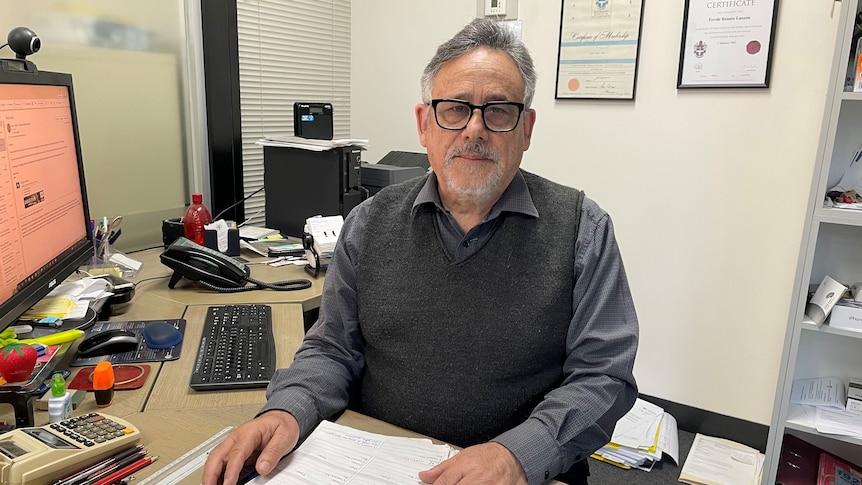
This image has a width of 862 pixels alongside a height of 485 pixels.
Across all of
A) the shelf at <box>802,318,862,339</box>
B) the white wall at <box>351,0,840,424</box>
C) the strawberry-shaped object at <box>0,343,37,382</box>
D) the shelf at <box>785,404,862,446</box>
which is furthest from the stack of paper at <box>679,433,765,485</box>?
the strawberry-shaped object at <box>0,343,37,382</box>

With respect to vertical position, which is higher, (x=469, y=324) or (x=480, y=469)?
(x=469, y=324)

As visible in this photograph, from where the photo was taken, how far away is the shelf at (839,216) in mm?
1812

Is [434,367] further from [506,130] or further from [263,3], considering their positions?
[263,3]

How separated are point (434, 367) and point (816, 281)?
1646mm

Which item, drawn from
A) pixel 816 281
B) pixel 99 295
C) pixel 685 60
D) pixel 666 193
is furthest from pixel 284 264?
pixel 816 281

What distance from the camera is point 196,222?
2.01 m

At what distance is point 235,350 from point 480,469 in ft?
2.17

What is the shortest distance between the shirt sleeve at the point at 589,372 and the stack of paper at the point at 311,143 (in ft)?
4.04

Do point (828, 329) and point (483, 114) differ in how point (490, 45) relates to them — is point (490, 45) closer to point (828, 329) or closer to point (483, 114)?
point (483, 114)

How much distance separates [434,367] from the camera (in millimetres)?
1179

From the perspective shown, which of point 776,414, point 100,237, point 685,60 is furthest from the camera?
point 685,60

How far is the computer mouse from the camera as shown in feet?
4.04

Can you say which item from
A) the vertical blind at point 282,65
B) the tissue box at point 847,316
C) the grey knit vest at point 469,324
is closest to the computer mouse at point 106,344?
the grey knit vest at point 469,324

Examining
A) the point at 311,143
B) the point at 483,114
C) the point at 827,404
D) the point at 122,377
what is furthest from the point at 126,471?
the point at 827,404
